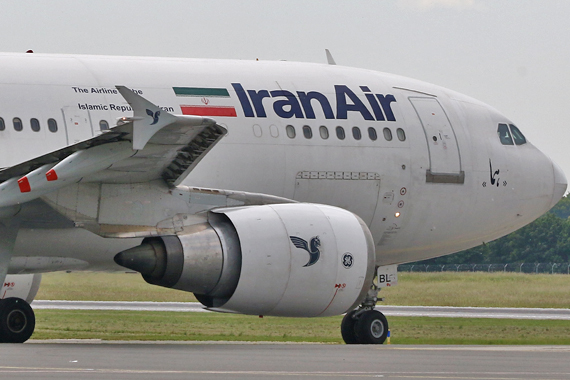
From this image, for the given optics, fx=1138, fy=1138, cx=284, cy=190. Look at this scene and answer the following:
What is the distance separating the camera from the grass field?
2608 cm

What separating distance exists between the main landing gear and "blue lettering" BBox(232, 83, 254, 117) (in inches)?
139

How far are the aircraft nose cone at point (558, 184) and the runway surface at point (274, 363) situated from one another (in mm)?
6034

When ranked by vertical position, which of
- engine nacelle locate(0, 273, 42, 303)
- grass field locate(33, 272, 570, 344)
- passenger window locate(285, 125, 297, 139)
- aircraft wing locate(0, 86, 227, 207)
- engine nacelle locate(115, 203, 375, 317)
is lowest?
grass field locate(33, 272, 570, 344)

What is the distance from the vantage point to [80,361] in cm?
1144

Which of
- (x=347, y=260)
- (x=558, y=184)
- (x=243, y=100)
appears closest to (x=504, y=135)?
(x=558, y=184)

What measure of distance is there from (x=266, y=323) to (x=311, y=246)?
15.1m

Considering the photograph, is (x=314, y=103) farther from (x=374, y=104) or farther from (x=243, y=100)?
(x=243, y=100)

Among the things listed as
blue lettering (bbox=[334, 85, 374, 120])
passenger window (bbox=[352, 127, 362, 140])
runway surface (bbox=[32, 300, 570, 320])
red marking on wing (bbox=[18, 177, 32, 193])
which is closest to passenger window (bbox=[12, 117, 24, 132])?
red marking on wing (bbox=[18, 177, 32, 193])

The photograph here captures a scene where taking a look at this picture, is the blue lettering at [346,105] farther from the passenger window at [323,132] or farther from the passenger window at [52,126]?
the passenger window at [52,126]

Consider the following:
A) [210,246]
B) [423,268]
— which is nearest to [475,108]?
[210,246]

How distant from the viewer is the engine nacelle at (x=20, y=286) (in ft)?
63.7

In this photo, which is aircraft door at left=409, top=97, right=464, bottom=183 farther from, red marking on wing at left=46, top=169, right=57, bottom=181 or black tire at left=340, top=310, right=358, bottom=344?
red marking on wing at left=46, top=169, right=57, bottom=181

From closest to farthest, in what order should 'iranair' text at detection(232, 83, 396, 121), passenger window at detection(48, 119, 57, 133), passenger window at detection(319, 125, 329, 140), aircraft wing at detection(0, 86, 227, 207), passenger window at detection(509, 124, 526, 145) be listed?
aircraft wing at detection(0, 86, 227, 207) → passenger window at detection(48, 119, 57, 133) → 'iranair' text at detection(232, 83, 396, 121) → passenger window at detection(319, 125, 329, 140) → passenger window at detection(509, 124, 526, 145)

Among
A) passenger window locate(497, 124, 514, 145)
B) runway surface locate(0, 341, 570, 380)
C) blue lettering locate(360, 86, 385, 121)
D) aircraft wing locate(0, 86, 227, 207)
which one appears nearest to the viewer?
runway surface locate(0, 341, 570, 380)
